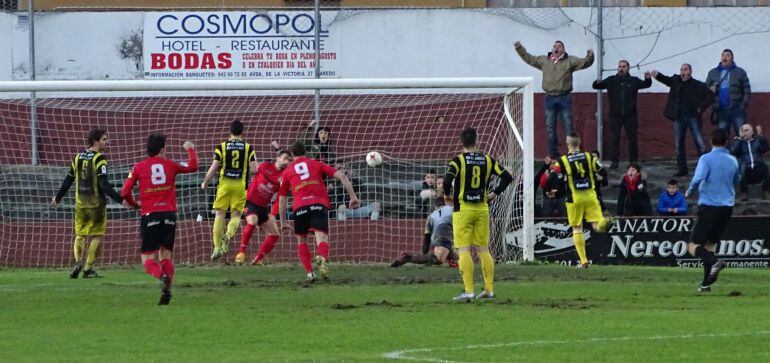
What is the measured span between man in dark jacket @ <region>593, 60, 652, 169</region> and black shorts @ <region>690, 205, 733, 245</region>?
9.03 m

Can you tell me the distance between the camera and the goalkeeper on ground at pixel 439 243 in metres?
21.9

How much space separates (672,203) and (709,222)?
322 inches

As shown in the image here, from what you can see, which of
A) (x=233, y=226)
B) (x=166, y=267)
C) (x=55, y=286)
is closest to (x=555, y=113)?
(x=233, y=226)

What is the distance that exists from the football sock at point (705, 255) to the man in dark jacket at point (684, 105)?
370 inches

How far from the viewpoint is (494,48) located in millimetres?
27250

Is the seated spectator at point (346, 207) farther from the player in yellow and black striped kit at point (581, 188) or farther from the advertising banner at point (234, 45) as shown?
the player in yellow and black striped kit at point (581, 188)

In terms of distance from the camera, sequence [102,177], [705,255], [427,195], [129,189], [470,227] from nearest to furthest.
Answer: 1. [470,227]
2. [129,189]
3. [705,255]
4. [102,177]
5. [427,195]

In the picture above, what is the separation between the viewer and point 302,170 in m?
18.2

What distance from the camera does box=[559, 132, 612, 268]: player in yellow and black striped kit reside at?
21188 mm

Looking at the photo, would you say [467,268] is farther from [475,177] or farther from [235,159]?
[235,159]

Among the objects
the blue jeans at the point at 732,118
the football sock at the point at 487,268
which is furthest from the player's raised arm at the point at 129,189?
the blue jeans at the point at 732,118

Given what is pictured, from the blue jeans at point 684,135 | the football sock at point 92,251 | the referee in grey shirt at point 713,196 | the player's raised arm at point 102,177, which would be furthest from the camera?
the blue jeans at point 684,135

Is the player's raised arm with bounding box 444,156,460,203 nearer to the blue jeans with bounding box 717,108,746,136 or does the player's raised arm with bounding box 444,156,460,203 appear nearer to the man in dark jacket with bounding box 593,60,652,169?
the man in dark jacket with bounding box 593,60,652,169

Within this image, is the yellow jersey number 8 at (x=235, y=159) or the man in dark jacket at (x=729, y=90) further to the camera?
the man in dark jacket at (x=729, y=90)
